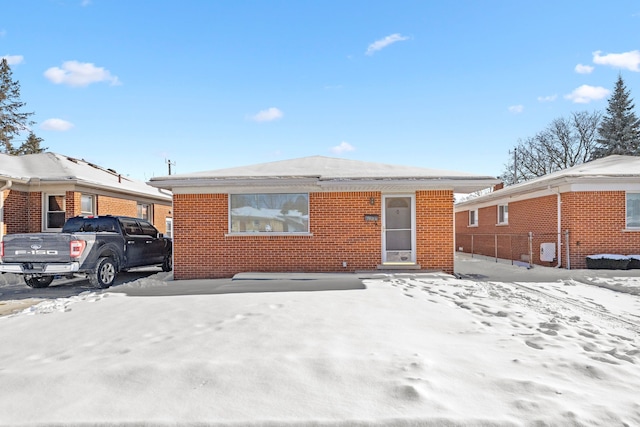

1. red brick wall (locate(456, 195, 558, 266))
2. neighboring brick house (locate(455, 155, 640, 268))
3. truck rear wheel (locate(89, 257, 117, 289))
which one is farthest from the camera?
red brick wall (locate(456, 195, 558, 266))

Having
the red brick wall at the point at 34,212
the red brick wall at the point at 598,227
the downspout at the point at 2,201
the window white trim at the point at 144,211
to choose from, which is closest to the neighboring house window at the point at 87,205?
the red brick wall at the point at 34,212

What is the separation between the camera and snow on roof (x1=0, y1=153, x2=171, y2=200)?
1341cm

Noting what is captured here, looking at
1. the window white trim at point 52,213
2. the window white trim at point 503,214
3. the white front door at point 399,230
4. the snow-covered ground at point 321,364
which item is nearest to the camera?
the snow-covered ground at point 321,364

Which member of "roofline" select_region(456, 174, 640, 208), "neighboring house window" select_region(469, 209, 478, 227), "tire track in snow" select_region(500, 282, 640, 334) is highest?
→ "roofline" select_region(456, 174, 640, 208)

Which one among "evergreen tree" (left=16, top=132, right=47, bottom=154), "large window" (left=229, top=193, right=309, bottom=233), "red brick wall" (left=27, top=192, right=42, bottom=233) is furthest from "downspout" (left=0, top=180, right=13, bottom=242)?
"evergreen tree" (left=16, top=132, right=47, bottom=154)

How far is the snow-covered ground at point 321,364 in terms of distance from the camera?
2.67m

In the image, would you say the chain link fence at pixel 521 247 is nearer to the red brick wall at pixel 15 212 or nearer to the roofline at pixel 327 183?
the roofline at pixel 327 183

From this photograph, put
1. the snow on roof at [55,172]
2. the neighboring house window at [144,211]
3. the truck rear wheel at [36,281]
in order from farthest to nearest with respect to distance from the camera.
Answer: the neighboring house window at [144,211] → the snow on roof at [55,172] → the truck rear wheel at [36,281]

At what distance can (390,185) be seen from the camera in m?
10.0

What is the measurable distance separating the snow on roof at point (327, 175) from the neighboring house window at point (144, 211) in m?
8.56

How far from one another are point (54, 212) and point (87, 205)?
1.07 meters

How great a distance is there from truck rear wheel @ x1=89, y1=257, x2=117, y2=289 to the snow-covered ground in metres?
3.20

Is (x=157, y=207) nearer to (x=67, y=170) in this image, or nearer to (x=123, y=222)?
(x=67, y=170)

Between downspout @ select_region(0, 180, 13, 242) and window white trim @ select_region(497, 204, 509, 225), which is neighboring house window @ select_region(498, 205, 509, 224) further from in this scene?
downspout @ select_region(0, 180, 13, 242)
